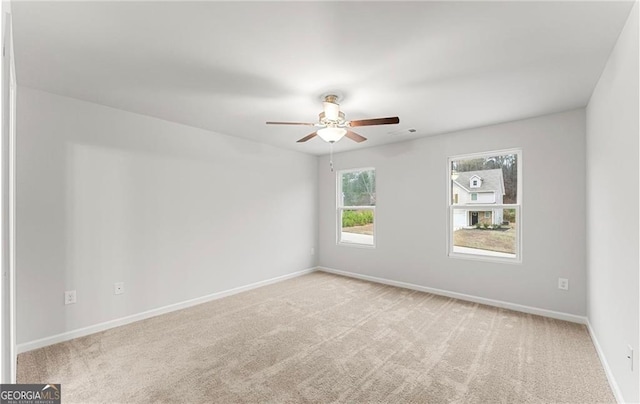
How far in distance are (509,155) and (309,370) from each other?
3.52 m

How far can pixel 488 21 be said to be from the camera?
171 centimetres

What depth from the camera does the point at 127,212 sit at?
325cm

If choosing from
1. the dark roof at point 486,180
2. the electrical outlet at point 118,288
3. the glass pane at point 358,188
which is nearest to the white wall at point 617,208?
the dark roof at point 486,180

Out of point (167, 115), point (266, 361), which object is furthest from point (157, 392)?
point (167, 115)

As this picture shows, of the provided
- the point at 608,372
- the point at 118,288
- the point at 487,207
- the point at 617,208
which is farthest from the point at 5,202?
the point at 487,207

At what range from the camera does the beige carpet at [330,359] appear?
2.03 metres

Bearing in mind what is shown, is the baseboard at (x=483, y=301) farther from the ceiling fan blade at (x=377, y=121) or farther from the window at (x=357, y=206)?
the ceiling fan blade at (x=377, y=121)

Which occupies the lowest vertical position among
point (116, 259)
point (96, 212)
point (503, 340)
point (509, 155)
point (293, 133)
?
point (503, 340)

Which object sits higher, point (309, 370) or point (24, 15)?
point (24, 15)

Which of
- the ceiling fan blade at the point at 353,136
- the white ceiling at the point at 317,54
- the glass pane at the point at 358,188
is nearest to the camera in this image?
the white ceiling at the point at 317,54

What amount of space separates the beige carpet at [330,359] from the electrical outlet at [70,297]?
0.38 metres

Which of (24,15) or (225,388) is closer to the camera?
(24,15)

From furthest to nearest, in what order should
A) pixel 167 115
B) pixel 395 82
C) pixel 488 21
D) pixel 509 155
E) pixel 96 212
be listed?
pixel 509 155, pixel 167 115, pixel 96 212, pixel 395 82, pixel 488 21

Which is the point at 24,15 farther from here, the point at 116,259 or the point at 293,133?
the point at 293,133
